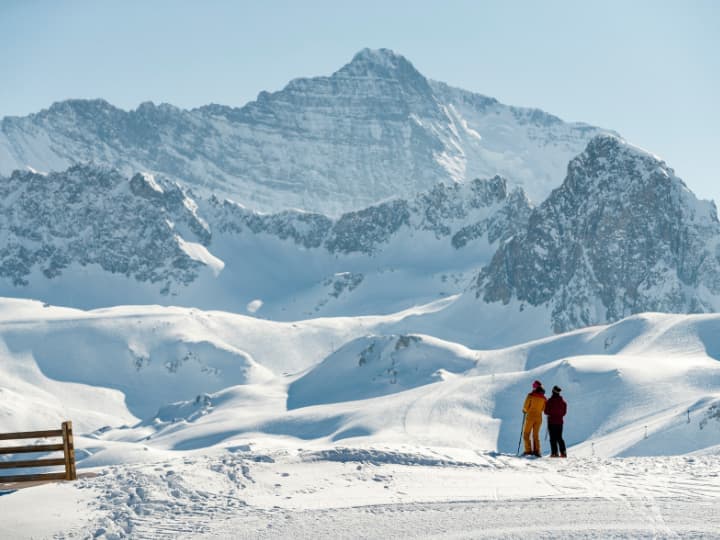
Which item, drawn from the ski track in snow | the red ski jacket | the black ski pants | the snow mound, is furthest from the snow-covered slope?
the ski track in snow

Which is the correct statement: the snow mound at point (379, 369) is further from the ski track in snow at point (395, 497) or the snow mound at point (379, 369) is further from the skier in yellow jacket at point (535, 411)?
the ski track in snow at point (395, 497)

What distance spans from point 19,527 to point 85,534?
158 centimetres

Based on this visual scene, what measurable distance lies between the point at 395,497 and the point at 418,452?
4.27 metres

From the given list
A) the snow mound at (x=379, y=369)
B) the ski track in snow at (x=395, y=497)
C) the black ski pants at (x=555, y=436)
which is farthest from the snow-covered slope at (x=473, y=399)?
the ski track in snow at (x=395, y=497)

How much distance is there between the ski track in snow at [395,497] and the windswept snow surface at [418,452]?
0.06 metres

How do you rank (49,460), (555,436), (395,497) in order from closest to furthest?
(395,497) < (49,460) < (555,436)

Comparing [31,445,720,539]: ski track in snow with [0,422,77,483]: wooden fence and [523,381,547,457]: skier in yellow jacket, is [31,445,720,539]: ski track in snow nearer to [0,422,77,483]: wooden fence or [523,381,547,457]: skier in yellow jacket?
[0,422,77,483]: wooden fence

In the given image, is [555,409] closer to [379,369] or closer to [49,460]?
[49,460]

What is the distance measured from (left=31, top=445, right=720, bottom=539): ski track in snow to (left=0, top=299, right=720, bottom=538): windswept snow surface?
6cm

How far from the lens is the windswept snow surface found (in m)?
22.2

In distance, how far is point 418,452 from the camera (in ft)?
92.4

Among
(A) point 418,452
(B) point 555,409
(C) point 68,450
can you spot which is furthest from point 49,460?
(B) point 555,409

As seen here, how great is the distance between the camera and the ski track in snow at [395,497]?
21.6 m

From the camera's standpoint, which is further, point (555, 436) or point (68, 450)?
point (555, 436)
